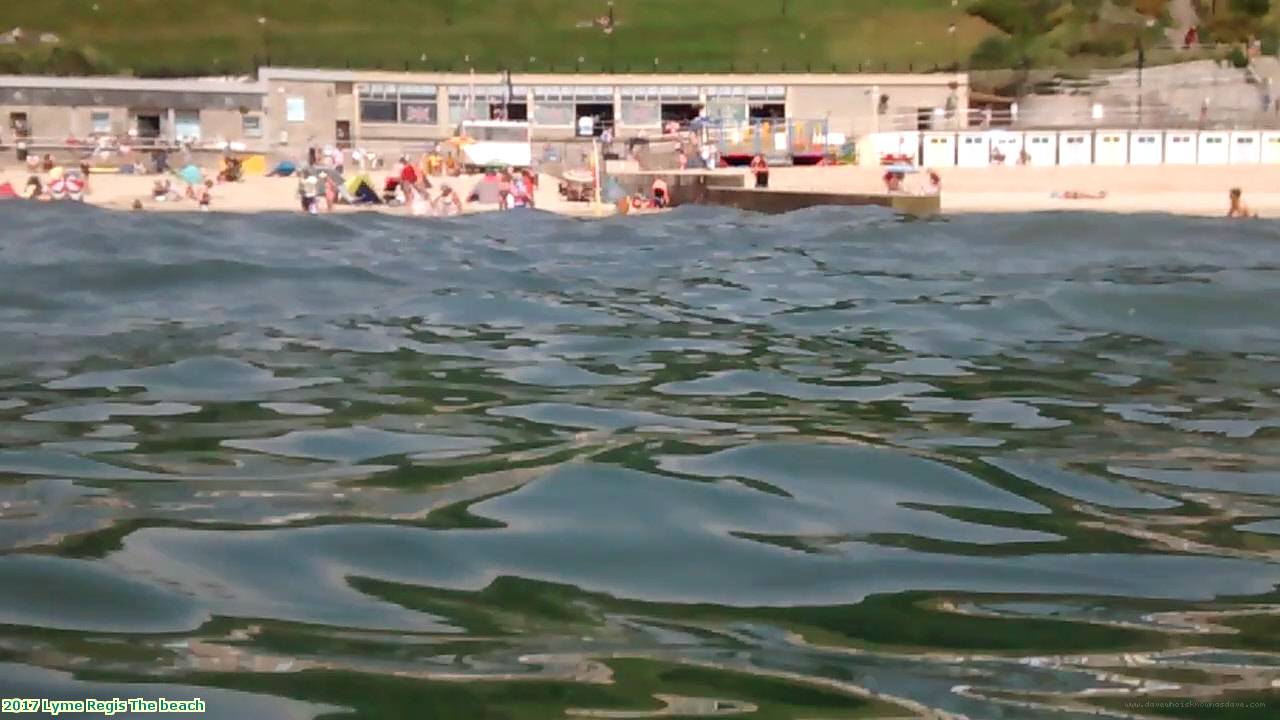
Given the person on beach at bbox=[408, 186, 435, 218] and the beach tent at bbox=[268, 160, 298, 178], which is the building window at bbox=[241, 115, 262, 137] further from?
the person on beach at bbox=[408, 186, 435, 218]

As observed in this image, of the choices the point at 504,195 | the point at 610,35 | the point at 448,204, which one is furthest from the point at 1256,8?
the point at 448,204

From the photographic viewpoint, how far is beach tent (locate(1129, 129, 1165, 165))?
103 ft

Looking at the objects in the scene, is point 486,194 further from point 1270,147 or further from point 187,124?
point 187,124

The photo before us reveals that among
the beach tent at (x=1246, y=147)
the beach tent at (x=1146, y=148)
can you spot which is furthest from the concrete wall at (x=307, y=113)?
the beach tent at (x=1246, y=147)

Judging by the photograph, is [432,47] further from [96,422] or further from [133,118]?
[96,422]

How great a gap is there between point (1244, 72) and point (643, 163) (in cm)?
2074

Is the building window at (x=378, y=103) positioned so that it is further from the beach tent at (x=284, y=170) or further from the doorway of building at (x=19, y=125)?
the beach tent at (x=284, y=170)

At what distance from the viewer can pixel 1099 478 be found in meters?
3.74

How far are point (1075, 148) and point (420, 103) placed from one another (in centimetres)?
1966

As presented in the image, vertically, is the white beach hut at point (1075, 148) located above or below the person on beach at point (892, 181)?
above

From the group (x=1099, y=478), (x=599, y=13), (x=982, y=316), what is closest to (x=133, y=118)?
(x=599, y=13)

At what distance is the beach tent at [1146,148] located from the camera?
1232 inches

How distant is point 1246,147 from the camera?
102 ft

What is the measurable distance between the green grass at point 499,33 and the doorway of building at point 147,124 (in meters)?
7.60
